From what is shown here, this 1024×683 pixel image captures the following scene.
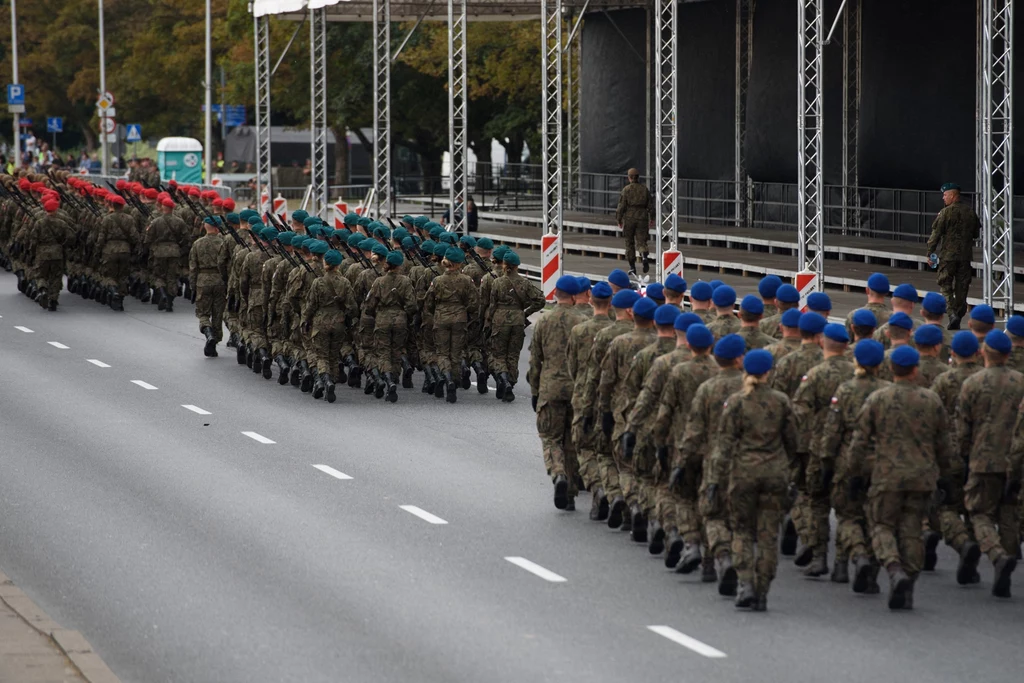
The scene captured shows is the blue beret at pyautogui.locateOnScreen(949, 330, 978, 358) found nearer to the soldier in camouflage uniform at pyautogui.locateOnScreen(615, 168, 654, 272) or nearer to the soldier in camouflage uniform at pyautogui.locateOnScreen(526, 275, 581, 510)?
the soldier in camouflage uniform at pyautogui.locateOnScreen(526, 275, 581, 510)

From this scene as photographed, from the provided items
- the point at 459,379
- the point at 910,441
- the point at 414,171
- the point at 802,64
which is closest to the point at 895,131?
the point at 802,64

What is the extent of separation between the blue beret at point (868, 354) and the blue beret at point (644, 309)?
218cm

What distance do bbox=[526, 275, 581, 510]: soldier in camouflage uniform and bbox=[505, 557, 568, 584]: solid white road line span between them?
175 centimetres

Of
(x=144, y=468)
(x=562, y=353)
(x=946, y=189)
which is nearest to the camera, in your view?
(x=562, y=353)

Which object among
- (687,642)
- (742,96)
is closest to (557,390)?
(687,642)

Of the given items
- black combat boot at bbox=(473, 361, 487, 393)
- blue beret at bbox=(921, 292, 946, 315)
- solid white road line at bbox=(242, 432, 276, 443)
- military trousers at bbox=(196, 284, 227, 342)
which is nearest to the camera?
blue beret at bbox=(921, 292, 946, 315)

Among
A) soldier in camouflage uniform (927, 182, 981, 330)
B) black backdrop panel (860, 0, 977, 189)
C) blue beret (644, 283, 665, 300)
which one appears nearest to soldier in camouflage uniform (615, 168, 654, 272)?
black backdrop panel (860, 0, 977, 189)

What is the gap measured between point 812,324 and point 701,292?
2481 millimetres

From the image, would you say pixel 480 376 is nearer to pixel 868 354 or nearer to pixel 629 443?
pixel 629 443

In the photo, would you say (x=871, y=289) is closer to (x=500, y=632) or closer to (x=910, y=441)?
(x=910, y=441)

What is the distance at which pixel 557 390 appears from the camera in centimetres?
1496

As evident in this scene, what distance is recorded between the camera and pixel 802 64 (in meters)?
24.2

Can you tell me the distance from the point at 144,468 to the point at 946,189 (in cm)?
1152

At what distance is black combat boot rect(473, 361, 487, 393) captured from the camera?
2133cm
